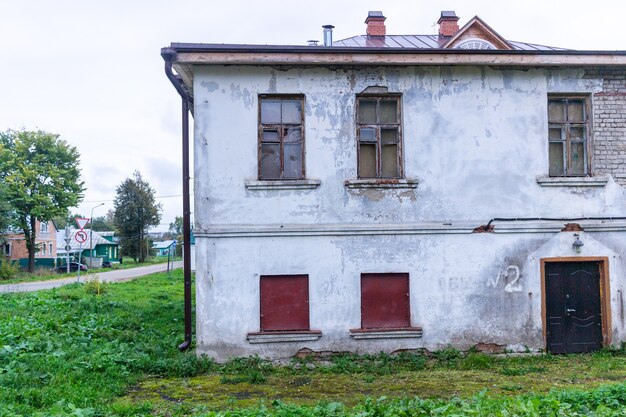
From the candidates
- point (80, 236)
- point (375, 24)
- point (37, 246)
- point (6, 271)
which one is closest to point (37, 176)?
point (37, 246)

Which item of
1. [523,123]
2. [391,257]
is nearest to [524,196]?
[523,123]

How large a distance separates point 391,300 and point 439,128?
3346 mm

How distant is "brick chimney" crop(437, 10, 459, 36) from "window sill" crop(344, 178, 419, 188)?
5.95 meters

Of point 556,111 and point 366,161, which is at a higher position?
point 556,111

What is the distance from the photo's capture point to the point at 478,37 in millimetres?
12016

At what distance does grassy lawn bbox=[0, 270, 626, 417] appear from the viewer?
6.47 meters

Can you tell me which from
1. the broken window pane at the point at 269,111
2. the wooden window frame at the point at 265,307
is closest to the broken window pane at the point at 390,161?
the broken window pane at the point at 269,111

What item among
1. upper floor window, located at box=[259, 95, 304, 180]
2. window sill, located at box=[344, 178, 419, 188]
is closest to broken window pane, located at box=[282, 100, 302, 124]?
upper floor window, located at box=[259, 95, 304, 180]

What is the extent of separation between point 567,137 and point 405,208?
11.5 feet

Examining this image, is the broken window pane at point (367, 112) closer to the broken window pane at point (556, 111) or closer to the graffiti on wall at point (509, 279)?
the broken window pane at point (556, 111)

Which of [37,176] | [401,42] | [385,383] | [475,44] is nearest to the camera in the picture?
[385,383]

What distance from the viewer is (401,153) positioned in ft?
34.0

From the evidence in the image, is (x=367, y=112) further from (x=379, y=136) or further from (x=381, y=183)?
(x=381, y=183)

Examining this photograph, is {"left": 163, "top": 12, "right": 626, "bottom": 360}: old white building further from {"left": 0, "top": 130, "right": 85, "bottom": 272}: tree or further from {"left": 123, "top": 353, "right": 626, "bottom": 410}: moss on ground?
{"left": 0, "top": 130, "right": 85, "bottom": 272}: tree
